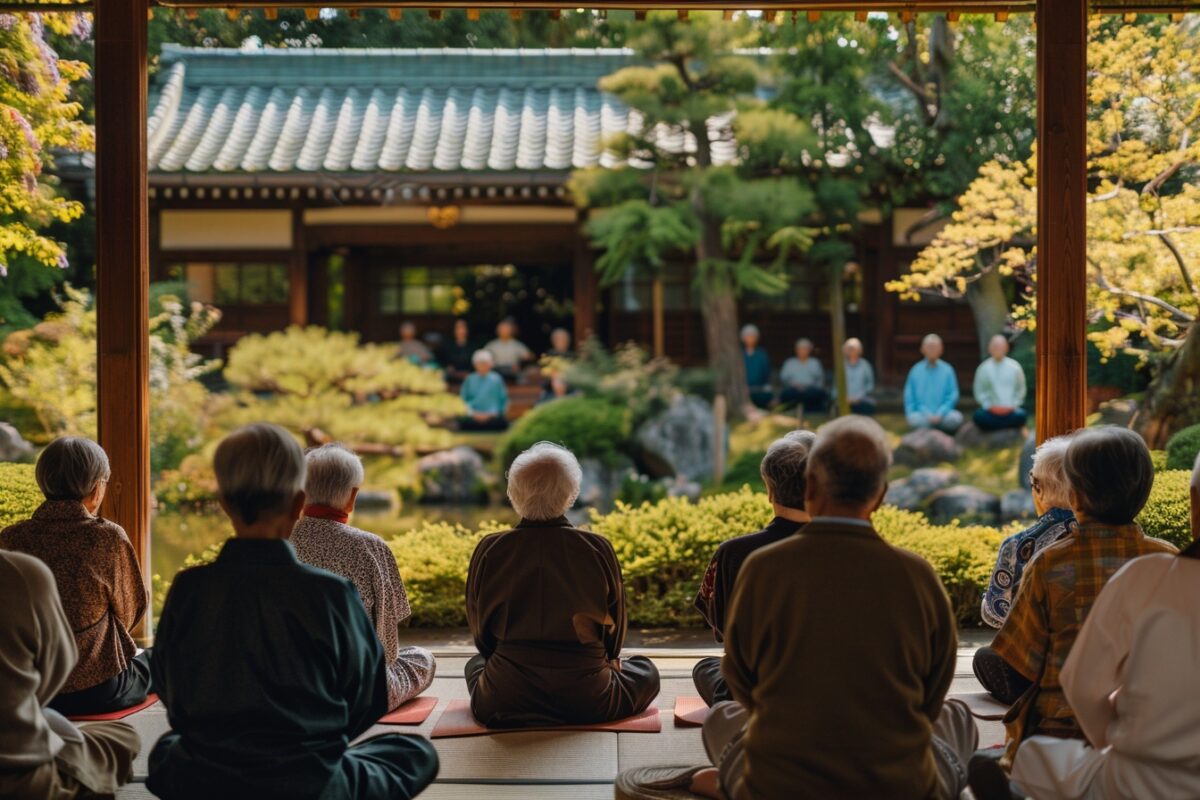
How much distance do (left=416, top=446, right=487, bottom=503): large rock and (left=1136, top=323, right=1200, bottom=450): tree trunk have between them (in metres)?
5.90

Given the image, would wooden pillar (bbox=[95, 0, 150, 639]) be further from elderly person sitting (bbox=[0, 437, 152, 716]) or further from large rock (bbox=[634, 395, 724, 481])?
large rock (bbox=[634, 395, 724, 481])

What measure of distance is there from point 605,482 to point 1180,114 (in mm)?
5615

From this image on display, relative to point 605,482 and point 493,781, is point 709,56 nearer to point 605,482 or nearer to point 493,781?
point 605,482

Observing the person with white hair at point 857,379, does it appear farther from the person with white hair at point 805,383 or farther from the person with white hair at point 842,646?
the person with white hair at point 842,646

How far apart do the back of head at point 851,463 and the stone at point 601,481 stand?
26.6 feet

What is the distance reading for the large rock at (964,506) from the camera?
9.66 meters

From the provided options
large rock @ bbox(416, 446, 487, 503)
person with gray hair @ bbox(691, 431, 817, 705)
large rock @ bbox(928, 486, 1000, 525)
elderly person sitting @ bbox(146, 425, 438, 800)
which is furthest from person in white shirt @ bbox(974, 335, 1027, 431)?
elderly person sitting @ bbox(146, 425, 438, 800)

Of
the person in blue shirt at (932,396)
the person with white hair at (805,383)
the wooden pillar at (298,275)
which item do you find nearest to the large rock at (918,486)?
the person in blue shirt at (932,396)

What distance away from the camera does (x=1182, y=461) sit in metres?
5.81

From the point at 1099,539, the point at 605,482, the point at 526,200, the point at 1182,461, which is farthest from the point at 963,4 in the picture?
the point at 526,200

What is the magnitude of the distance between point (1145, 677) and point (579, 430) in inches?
325

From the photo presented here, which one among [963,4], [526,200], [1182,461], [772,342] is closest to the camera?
[963,4]

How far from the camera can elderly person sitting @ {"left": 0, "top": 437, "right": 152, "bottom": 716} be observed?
3279mm

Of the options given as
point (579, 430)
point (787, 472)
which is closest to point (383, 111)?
point (579, 430)
